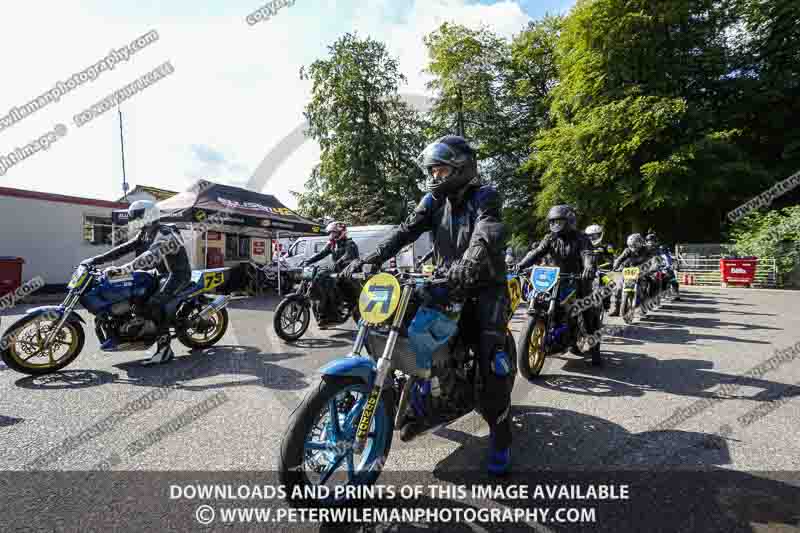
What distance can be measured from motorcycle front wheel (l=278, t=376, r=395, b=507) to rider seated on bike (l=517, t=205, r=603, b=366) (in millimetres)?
3374

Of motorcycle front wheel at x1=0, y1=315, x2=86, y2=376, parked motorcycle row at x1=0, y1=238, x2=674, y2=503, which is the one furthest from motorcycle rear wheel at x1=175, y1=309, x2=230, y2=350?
parked motorcycle row at x1=0, y1=238, x2=674, y2=503

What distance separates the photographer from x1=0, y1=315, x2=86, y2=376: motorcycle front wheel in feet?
15.0

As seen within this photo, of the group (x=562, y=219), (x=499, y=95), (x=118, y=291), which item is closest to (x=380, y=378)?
(x=562, y=219)

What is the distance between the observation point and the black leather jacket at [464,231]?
100 inches

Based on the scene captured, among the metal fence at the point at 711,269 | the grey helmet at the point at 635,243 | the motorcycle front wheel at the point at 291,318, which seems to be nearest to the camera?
the motorcycle front wheel at the point at 291,318

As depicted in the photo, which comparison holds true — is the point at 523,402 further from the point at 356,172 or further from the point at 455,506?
the point at 356,172

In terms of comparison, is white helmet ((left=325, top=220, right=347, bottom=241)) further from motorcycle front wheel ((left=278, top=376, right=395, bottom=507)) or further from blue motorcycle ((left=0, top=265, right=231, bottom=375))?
motorcycle front wheel ((left=278, top=376, right=395, bottom=507))

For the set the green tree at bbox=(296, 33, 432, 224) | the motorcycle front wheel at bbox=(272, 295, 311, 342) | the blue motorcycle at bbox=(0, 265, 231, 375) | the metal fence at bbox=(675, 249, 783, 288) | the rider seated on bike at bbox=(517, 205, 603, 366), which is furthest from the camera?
the green tree at bbox=(296, 33, 432, 224)

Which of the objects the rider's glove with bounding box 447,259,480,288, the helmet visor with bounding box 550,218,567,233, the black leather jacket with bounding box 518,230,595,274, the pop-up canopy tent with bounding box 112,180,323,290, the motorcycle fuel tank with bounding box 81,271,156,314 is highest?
the pop-up canopy tent with bounding box 112,180,323,290

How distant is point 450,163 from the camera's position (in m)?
2.78

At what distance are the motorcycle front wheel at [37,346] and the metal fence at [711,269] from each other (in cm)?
1863

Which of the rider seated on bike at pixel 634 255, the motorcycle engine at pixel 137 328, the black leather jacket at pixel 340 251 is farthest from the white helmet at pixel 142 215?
the rider seated on bike at pixel 634 255

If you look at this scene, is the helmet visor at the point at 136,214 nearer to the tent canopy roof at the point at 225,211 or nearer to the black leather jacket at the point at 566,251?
the black leather jacket at the point at 566,251

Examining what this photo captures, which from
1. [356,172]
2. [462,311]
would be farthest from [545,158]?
[462,311]
